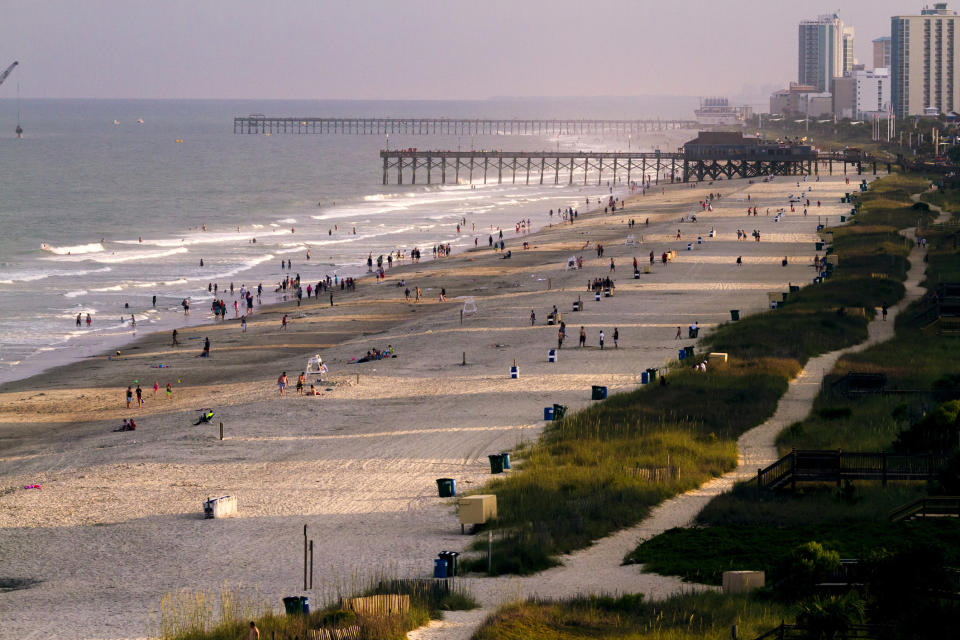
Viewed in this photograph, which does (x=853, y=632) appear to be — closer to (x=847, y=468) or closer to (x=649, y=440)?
(x=847, y=468)

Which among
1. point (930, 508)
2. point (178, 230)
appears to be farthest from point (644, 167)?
point (930, 508)

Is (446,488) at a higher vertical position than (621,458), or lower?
lower

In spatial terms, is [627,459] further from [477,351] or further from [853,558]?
[477,351]

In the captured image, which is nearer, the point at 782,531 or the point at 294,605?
the point at 294,605

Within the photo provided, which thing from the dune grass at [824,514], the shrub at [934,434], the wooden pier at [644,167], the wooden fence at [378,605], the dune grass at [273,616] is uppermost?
the wooden pier at [644,167]

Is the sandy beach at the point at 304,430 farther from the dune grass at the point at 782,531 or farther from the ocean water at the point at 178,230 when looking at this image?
the ocean water at the point at 178,230

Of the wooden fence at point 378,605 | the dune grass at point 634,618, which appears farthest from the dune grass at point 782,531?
the wooden fence at point 378,605
